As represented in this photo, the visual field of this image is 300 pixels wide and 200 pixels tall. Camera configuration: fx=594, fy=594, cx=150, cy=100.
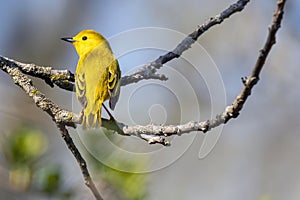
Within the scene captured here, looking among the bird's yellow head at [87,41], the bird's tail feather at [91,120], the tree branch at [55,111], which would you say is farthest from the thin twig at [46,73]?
the bird's yellow head at [87,41]

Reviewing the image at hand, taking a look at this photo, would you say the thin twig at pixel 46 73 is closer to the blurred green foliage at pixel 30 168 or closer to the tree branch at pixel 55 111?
the tree branch at pixel 55 111

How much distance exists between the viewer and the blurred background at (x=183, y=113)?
194cm

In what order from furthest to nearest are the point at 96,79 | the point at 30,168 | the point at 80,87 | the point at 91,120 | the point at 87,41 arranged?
the point at 87,41 < the point at 96,79 < the point at 80,87 < the point at 91,120 < the point at 30,168

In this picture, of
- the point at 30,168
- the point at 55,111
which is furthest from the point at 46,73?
the point at 30,168

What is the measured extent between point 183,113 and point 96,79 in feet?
12.0

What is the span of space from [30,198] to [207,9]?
23.6 ft

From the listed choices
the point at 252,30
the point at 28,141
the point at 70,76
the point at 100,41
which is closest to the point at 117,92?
the point at 70,76

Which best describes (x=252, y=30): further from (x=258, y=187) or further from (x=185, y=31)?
(x=185, y=31)

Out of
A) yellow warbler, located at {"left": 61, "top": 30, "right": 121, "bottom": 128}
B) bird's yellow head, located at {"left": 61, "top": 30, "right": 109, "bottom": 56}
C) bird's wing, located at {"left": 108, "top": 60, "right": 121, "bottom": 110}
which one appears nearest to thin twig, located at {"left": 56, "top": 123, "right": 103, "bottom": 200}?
yellow warbler, located at {"left": 61, "top": 30, "right": 121, "bottom": 128}

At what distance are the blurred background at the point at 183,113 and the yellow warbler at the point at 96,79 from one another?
0.13 m

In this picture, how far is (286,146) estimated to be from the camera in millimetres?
7672

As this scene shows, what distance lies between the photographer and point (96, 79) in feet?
10.8

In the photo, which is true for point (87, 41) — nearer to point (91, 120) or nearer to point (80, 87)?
point (80, 87)

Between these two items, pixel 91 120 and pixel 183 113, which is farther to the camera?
pixel 183 113
